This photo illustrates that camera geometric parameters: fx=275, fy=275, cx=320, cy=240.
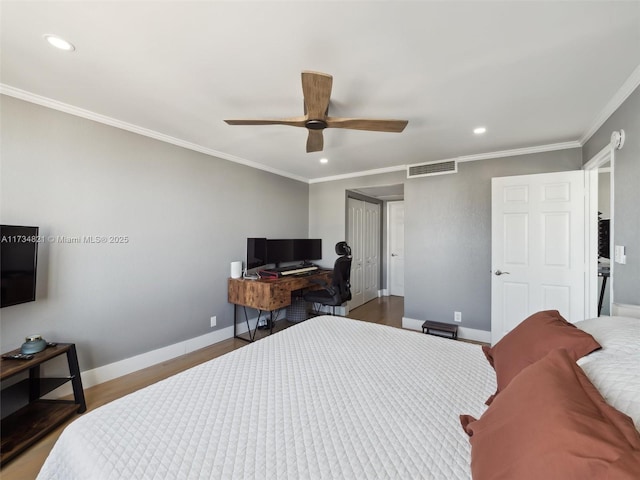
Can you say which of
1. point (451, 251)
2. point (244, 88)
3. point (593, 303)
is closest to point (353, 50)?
point (244, 88)

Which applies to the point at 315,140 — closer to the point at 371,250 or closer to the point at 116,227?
the point at 116,227

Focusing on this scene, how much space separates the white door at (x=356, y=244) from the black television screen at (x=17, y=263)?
3.68 metres

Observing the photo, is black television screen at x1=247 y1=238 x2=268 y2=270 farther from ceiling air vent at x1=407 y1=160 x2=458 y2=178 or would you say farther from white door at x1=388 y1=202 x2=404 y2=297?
white door at x1=388 y1=202 x2=404 y2=297

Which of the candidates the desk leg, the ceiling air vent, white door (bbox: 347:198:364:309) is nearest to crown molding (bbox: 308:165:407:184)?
→ the ceiling air vent

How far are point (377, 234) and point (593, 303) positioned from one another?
3484 mm

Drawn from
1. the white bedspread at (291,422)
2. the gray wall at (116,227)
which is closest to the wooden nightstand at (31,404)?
the gray wall at (116,227)

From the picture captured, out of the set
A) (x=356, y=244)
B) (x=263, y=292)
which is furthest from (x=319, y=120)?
(x=356, y=244)

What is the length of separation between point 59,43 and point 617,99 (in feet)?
11.9

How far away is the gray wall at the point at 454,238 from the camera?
340cm

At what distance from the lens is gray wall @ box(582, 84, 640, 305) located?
179 centimetres

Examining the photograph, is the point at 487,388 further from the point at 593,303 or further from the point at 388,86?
the point at 593,303

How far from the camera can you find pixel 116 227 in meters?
2.54

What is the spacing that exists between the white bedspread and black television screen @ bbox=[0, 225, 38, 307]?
151 centimetres

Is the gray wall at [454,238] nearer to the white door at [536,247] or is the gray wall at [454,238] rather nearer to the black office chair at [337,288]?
the white door at [536,247]
